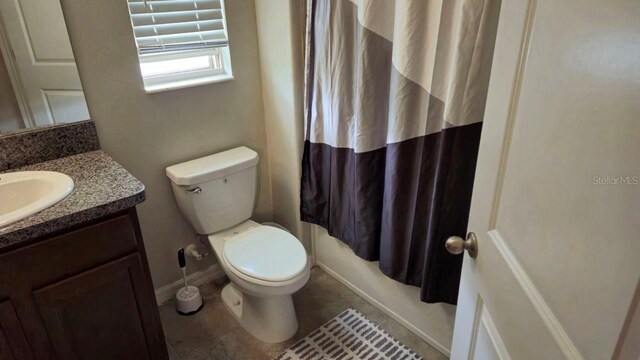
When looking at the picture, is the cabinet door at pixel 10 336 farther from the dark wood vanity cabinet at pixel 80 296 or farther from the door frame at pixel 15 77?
the door frame at pixel 15 77

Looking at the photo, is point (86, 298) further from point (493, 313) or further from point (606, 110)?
point (606, 110)

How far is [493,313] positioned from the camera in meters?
0.82

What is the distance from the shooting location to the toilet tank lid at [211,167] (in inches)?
69.5

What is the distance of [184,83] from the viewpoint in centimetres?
183

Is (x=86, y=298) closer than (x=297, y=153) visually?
Yes

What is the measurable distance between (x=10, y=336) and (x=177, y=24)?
1305 millimetres

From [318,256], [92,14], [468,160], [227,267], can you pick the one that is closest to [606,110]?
[468,160]

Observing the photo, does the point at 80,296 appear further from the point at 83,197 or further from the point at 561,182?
the point at 561,182

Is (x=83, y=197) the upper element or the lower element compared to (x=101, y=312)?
upper

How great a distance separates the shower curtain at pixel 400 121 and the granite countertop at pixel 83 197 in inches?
33.8

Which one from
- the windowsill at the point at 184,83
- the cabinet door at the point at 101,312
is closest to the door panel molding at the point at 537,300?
the cabinet door at the point at 101,312

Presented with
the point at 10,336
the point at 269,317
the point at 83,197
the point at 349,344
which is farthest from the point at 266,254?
the point at 10,336

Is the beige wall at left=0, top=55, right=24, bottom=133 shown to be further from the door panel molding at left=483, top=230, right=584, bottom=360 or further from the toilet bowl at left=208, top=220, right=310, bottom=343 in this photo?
the door panel molding at left=483, top=230, right=584, bottom=360

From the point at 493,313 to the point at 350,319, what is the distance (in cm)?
121
